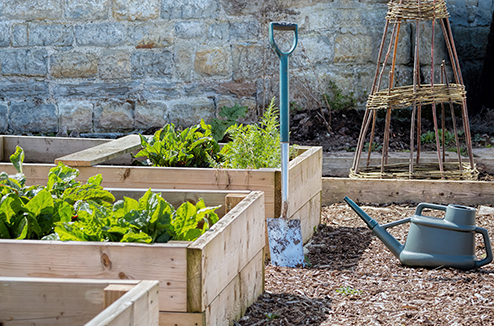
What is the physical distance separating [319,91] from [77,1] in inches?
99.9

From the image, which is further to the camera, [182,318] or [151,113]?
[151,113]

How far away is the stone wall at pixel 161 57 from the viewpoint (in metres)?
6.03

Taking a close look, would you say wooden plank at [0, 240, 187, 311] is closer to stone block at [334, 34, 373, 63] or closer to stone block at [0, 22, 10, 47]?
stone block at [334, 34, 373, 63]

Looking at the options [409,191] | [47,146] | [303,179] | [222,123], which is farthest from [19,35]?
[409,191]

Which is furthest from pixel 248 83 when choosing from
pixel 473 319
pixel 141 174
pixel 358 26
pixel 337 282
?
pixel 473 319

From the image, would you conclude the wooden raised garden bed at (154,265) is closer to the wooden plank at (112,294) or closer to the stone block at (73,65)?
the wooden plank at (112,294)

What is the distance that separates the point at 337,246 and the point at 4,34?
432cm

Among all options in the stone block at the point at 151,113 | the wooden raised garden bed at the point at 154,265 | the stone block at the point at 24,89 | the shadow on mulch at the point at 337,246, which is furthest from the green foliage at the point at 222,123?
the wooden raised garden bed at the point at 154,265

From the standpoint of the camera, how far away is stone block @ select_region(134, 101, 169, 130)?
612 cm

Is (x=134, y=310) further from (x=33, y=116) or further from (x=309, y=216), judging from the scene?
(x=33, y=116)

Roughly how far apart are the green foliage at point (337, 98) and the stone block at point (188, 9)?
1352mm

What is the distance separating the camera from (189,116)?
615 cm

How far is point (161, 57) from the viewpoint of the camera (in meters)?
6.06

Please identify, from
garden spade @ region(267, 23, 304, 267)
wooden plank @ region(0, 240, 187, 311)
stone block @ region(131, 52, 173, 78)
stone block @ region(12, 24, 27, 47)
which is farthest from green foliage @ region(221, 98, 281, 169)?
stone block @ region(12, 24, 27, 47)
